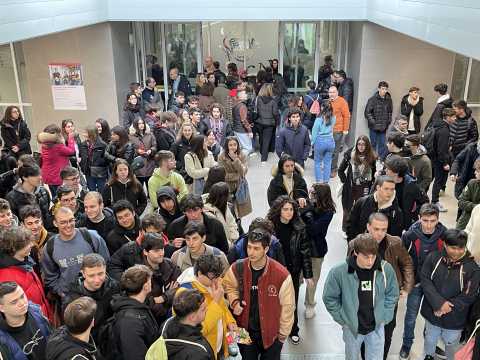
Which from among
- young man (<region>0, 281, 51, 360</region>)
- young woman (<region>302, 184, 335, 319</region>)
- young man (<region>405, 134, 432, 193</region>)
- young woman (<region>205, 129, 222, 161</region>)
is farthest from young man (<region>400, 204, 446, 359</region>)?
young woman (<region>205, 129, 222, 161</region>)

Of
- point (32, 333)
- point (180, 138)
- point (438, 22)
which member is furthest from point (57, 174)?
point (438, 22)

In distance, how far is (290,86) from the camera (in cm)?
1315

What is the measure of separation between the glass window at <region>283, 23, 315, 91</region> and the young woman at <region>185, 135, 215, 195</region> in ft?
22.1

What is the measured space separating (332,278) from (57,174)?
4.51 meters

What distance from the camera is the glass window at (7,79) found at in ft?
36.8

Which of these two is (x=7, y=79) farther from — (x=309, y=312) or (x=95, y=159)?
(x=309, y=312)

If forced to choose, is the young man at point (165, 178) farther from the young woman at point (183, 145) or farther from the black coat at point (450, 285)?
the black coat at point (450, 285)

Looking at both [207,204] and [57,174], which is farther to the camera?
[57,174]

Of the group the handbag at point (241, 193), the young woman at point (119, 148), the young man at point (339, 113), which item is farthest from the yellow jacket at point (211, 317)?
the young man at point (339, 113)

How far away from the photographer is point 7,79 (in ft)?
37.5

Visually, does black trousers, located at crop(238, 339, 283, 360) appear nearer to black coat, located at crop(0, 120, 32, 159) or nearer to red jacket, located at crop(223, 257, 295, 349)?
red jacket, located at crop(223, 257, 295, 349)

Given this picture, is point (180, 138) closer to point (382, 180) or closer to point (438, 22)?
point (382, 180)

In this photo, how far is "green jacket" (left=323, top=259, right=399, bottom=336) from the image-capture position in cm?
386

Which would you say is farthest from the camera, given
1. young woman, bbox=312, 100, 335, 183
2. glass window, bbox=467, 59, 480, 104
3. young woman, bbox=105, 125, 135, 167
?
glass window, bbox=467, 59, 480, 104
